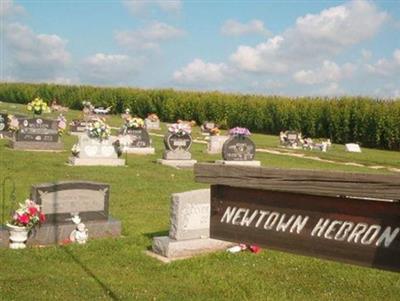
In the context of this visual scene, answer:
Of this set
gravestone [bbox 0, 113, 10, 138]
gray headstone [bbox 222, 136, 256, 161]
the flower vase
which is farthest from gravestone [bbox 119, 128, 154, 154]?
the flower vase

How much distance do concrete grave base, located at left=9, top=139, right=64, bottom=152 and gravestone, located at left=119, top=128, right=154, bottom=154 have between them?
2.86 m

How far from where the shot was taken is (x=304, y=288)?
6.77 metres

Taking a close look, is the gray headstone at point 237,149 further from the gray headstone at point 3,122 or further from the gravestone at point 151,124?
the gravestone at point 151,124

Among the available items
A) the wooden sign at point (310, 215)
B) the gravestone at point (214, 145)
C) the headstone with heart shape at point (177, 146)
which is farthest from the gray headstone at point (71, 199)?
the gravestone at point (214, 145)

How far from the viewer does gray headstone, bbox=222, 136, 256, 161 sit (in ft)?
70.8

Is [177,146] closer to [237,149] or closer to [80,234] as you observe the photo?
[237,149]

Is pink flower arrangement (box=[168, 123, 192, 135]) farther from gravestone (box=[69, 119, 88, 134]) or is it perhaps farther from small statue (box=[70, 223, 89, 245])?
gravestone (box=[69, 119, 88, 134])

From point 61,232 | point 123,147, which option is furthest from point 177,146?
point 61,232

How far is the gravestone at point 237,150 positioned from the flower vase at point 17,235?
13328 mm

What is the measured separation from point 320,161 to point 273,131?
21.2m

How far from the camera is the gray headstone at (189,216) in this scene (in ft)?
27.7

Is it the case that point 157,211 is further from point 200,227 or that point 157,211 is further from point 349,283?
point 349,283

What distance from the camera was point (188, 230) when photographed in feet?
27.8

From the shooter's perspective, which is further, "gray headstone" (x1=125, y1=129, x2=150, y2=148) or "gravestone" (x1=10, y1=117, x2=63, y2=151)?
"gray headstone" (x1=125, y1=129, x2=150, y2=148)
